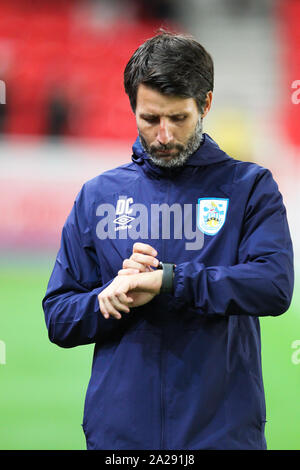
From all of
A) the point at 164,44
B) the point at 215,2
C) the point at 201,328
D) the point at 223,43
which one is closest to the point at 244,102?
the point at 223,43

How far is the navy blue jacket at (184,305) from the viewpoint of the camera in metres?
1.14

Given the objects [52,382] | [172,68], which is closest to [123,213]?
[172,68]

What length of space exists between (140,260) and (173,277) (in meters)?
0.07

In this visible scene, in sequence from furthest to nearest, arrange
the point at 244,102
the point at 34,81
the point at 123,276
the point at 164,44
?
the point at 34,81, the point at 244,102, the point at 164,44, the point at 123,276

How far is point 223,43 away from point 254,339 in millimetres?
2413

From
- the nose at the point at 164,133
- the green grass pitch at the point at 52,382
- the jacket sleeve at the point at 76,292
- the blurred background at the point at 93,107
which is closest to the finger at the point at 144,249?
the jacket sleeve at the point at 76,292

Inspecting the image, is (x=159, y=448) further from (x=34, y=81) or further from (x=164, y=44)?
(x=34, y=81)

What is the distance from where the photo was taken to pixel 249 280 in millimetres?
1120

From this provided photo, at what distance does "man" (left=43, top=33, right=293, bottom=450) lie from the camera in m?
1.13

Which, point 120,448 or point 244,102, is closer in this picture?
point 120,448

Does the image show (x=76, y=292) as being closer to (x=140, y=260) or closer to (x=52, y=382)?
(x=140, y=260)

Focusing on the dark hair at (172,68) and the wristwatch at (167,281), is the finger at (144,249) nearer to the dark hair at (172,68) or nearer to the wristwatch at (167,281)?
the wristwatch at (167,281)

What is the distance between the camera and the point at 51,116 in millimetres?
3518

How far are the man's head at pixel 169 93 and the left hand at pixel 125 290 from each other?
0.88 ft
